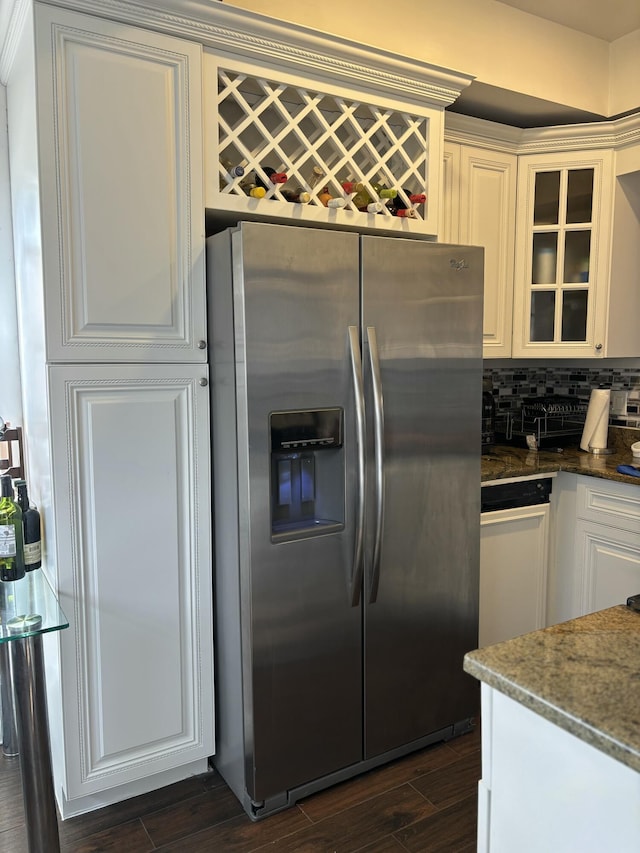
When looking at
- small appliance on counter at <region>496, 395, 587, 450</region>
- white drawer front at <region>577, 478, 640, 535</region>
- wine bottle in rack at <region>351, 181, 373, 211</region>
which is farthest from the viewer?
small appliance on counter at <region>496, 395, 587, 450</region>

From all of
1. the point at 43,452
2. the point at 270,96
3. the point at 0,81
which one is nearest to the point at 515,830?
the point at 43,452

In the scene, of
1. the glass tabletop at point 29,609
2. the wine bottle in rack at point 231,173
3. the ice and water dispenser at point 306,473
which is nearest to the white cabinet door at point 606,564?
the ice and water dispenser at point 306,473

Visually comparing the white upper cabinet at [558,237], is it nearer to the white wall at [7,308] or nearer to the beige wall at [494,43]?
the beige wall at [494,43]

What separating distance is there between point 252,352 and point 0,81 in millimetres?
1347

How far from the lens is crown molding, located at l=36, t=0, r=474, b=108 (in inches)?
71.5

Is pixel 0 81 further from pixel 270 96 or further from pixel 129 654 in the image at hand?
pixel 129 654

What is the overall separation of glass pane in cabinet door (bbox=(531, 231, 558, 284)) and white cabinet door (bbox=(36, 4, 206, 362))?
1.73 meters

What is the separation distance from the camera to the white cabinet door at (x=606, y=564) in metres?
2.59

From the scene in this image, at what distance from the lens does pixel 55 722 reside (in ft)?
6.68

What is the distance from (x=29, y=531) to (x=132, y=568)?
1.09 ft

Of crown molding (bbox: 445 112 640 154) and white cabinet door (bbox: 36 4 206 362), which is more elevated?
crown molding (bbox: 445 112 640 154)

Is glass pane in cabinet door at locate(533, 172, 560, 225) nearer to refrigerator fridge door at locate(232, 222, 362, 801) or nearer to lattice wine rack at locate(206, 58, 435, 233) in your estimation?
lattice wine rack at locate(206, 58, 435, 233)

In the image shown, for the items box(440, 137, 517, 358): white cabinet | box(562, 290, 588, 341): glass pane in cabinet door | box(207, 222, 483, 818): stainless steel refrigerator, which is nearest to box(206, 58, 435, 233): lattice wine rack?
box(207, 222, 483, 818): stainless steel refrigerator

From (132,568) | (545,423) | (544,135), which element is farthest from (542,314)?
(132,568)
